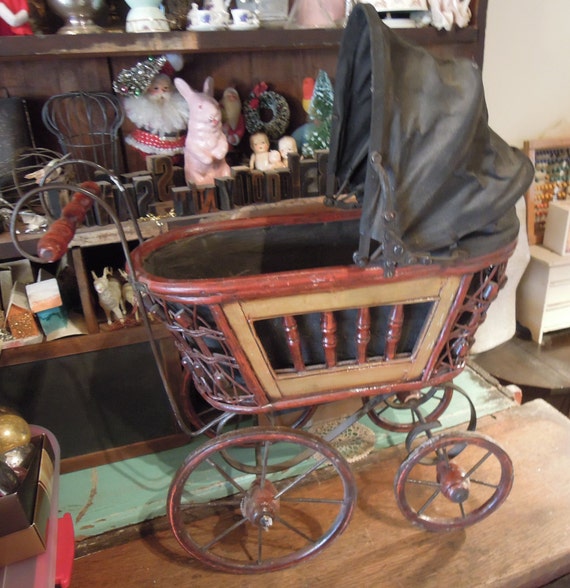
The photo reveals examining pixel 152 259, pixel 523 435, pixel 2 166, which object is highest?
pixel 2 166

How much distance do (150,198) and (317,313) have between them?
0.56 metres

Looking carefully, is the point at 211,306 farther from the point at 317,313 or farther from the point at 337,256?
the point at 337,256

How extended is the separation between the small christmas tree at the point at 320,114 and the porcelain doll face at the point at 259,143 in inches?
4.3

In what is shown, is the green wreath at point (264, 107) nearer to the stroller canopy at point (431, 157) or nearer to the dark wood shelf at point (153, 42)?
the dark wood shelf at point (153, 42)

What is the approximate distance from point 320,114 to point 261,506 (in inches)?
37.3

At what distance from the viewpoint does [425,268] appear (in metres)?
0.85

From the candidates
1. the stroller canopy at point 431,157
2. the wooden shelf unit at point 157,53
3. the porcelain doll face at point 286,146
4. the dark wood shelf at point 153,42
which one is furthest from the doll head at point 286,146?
the stroller canopy at point 431,157

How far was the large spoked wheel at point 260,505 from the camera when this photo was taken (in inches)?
39.3

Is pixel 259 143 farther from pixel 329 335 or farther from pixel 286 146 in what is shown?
pixel 329 335

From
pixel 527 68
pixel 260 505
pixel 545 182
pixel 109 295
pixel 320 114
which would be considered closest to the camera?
pixel 260 505

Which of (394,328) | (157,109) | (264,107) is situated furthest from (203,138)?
(394,328)

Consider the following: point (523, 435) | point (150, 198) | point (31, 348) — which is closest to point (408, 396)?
point (523, 435)

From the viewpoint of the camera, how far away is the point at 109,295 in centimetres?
121

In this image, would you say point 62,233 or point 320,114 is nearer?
point 62,233
